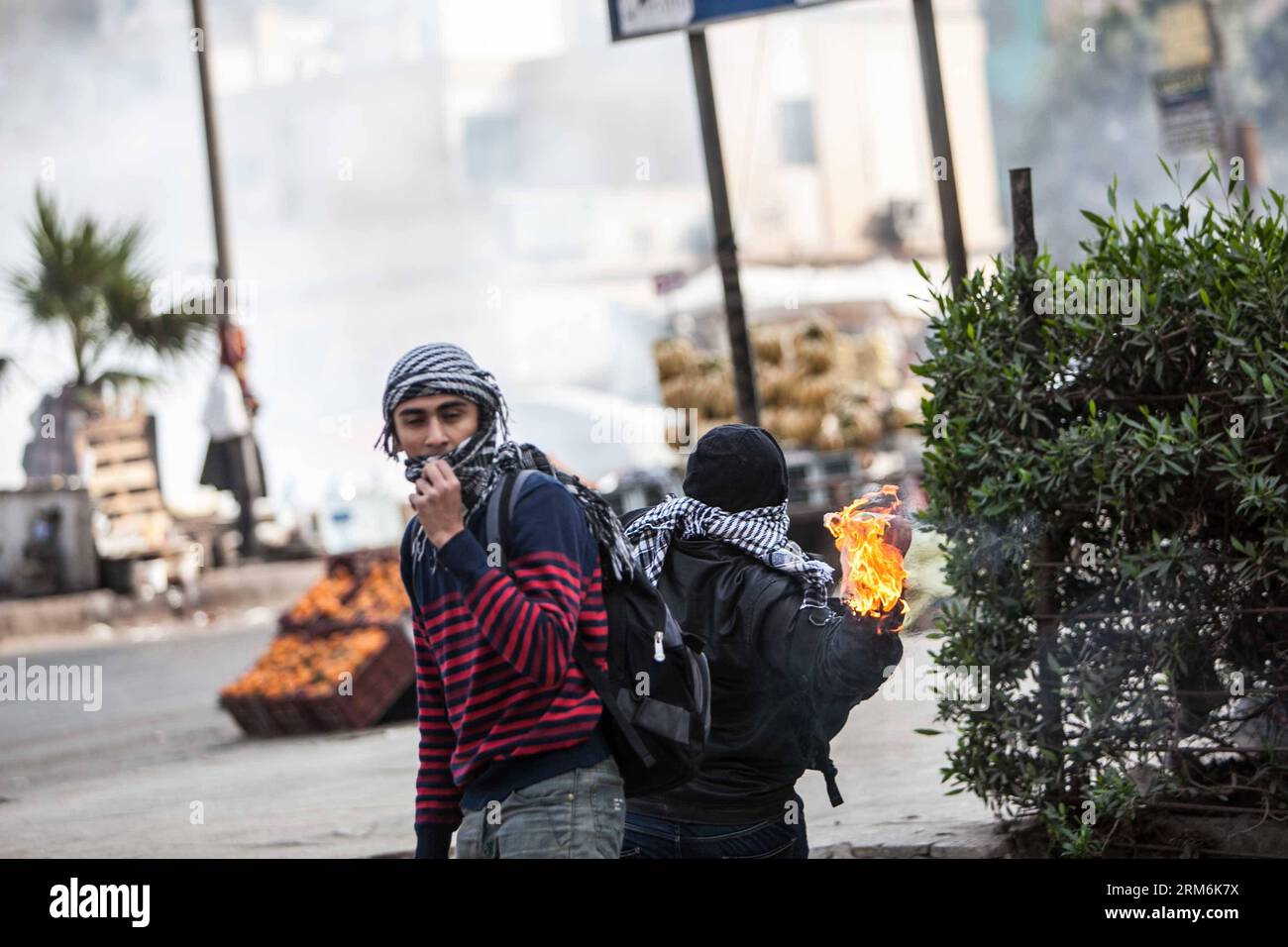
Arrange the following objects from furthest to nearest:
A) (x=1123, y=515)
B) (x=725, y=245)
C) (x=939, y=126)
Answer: (x=725, y=245)
(x=939, y=126)
(x=1123, y=515)

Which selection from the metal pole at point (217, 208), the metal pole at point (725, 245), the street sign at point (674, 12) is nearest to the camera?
the street sign at point (674, 12)

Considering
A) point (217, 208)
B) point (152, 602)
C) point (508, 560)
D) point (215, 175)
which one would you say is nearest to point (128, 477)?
point (152, 602)

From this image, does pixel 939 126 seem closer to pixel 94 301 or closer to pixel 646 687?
pixel 646 687

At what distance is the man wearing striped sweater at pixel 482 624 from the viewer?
2850mm

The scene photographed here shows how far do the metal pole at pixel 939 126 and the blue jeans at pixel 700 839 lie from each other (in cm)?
257

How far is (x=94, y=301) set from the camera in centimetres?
1867

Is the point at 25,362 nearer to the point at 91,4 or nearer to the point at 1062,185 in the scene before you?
the point at 91,4

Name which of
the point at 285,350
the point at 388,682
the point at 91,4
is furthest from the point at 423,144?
the point at 388,682

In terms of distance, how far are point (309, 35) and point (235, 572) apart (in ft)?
100

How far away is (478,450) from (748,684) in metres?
0.82

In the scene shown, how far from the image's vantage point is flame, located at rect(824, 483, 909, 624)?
10.3ft

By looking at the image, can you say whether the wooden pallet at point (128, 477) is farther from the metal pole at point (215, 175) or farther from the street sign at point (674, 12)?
the street sign at point (674, 12)

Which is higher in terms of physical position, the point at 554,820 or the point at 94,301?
the point at 94,301

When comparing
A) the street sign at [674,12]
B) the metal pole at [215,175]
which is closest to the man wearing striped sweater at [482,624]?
the street sign at [674,12]
